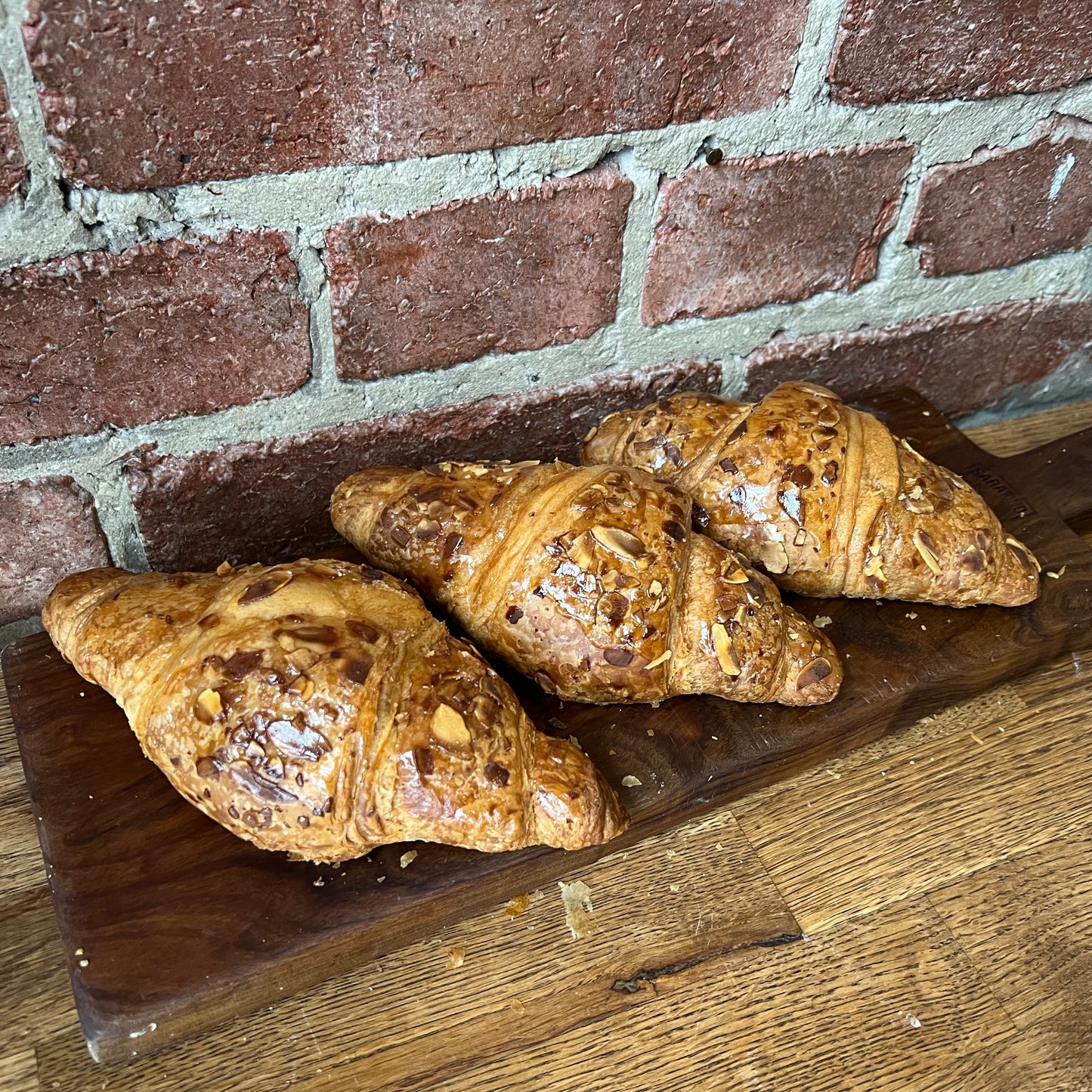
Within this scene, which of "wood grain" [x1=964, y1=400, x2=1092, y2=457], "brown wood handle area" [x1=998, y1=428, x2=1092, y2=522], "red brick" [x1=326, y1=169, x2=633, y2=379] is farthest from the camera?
"wood grain" [x1=964, y1=400, x2=1092, y2=457]

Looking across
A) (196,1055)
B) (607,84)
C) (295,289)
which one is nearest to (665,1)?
(607,84)

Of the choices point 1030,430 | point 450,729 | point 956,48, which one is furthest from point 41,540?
point 1030,430

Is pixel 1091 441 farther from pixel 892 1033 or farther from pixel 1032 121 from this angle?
pixel 892 1033

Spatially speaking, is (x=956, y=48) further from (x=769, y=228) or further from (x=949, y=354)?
(x=949, y=354)


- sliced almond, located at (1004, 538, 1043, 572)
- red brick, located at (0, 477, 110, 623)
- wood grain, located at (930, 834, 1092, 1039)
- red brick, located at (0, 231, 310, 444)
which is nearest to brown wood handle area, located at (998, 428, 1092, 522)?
sliced almond, located at (1004, 538, 1043, 572)

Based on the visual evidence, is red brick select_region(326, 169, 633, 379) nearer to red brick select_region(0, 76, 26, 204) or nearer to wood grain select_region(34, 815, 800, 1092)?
red brick select_region(0, 76, 26, 204)

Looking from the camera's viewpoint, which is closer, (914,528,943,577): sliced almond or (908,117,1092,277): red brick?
(914,528,943,577): sliced almond
